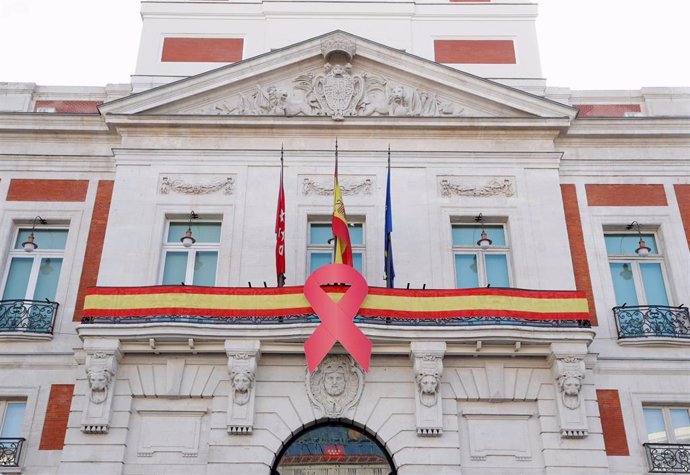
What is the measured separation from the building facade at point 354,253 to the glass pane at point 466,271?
0.06 meters

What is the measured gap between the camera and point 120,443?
39.3ft

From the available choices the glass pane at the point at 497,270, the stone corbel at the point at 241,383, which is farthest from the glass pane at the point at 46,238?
the glass pane at the point at 497,270

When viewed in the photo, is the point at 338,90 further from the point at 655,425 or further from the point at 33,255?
the point at 655,425

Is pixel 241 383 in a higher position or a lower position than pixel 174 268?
lower

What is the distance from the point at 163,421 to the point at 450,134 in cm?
760

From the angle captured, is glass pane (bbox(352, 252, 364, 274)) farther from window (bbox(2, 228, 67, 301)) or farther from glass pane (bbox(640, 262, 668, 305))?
window (bbox(2, 228, 67, 301))

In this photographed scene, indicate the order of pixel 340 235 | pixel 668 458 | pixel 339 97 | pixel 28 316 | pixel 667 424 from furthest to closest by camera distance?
pixel 339 97 < pixel 28 316 < pixel 340 235 < pixel 667 424 < pixel 668 458

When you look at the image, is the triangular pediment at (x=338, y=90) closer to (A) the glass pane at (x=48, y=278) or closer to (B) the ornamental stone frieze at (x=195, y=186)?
(B) the ornamental stone frieze at (x=195, y=186)

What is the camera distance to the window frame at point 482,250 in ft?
46.0

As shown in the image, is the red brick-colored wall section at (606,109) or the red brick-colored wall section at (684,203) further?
the red brick-colored wall section at (606,109)

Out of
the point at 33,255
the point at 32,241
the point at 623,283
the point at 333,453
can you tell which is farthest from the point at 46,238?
the point at 623,283

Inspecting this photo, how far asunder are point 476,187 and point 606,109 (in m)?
3.78

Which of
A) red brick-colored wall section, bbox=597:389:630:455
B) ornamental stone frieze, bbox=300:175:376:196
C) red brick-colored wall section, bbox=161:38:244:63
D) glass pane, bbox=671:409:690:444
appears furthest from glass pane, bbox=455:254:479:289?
red brick-colored wall section, bbox=161:38:244:63

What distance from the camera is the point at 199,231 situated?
14609 mm
